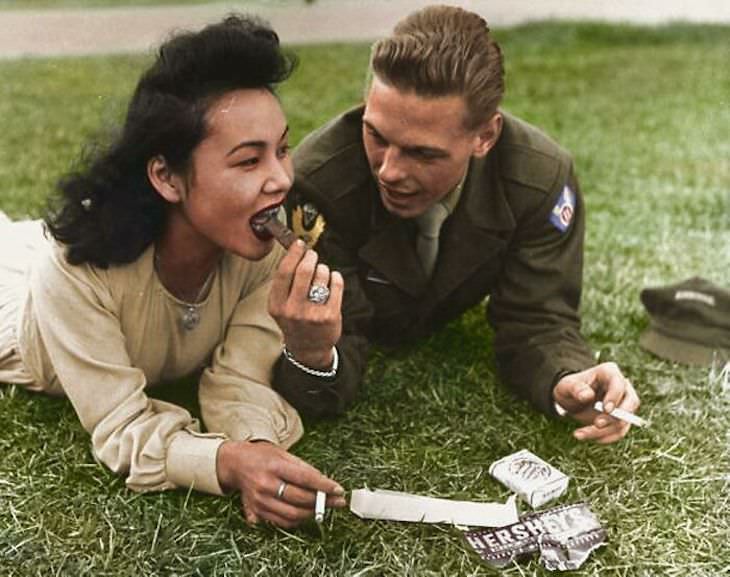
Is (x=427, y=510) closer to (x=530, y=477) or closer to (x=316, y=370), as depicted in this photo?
(x=530, y=477)

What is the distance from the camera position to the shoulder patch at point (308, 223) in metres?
2.99

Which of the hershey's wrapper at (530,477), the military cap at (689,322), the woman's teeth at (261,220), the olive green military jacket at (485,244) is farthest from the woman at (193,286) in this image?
the military cap at (689,322)

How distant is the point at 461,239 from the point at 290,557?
1.25 meters

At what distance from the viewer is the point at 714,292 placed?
12.1ft

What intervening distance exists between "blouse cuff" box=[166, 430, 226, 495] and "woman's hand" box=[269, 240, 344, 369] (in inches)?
13.4

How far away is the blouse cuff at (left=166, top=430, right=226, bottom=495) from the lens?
8.17ft

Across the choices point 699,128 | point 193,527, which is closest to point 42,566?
point 193,527

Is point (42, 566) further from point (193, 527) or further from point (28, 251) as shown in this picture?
point (28, 251)

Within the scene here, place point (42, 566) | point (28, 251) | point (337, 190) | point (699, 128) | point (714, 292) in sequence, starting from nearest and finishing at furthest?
point (42, 566)
point (337, 190)
point (28, 251)
point (714, 292)
point (699, 128)

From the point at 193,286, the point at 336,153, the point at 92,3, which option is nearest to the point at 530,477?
the point at 193,286

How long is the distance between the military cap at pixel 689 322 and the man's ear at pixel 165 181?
1837 mm

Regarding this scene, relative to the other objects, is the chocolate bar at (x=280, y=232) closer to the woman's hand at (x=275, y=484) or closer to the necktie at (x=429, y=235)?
the woman's hand at (x=275, y=484)

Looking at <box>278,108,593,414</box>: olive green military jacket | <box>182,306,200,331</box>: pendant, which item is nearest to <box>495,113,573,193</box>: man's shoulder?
<box>278,108,593,414</box>: olive green military jacket

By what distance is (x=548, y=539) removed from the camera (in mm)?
2408
